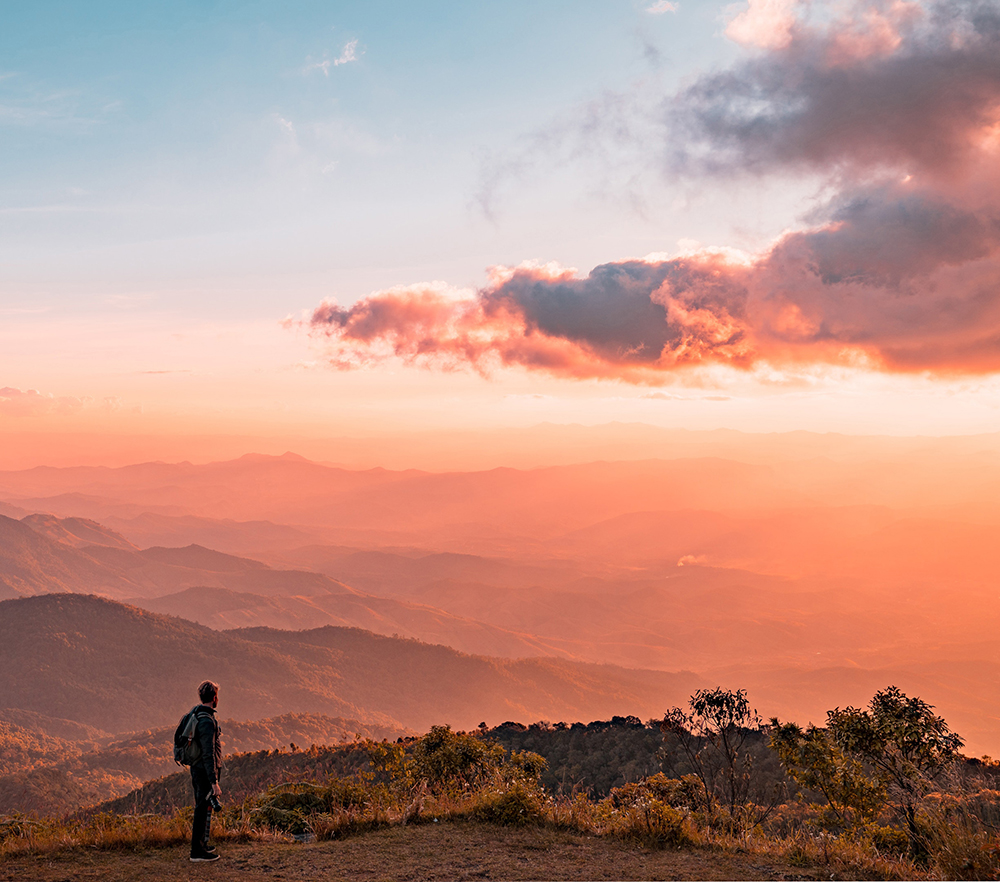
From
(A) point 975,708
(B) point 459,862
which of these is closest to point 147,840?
(B) point 459,862

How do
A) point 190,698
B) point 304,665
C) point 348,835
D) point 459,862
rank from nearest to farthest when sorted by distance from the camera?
1. point 459,862
2. point 348,835
3. point 190,698
4. point 304,665

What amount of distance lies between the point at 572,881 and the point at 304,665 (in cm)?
14429

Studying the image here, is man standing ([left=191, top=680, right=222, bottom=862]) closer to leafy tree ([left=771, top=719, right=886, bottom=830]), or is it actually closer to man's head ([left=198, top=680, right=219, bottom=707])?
man's head ([left=198, top=680, right=219, bottom=707])

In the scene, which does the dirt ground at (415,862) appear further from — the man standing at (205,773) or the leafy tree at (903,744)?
the leafy tree at (903,744)

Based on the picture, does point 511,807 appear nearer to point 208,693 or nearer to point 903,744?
point 208,693

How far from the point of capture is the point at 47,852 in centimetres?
925

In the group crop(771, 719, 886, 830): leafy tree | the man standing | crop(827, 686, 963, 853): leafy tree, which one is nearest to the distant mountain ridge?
the man standing

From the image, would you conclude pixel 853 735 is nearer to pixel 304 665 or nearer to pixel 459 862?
pixel 459 862

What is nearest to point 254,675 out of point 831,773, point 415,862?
point 415,862

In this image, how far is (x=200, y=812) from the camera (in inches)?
372

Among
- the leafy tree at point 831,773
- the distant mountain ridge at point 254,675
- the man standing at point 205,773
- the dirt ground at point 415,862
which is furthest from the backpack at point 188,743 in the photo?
the distant mountain ridge at point 254,675

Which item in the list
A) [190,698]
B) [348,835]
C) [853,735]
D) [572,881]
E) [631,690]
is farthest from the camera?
[631,690]

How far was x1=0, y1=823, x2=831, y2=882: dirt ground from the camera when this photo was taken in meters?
8.55

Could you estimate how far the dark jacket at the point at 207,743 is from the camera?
979 centimetres
